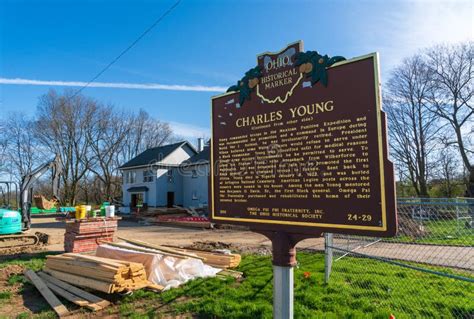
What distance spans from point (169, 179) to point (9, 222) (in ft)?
76.6

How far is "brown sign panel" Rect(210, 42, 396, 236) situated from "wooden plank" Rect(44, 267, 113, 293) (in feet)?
10.2

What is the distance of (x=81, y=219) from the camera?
11.5 meters

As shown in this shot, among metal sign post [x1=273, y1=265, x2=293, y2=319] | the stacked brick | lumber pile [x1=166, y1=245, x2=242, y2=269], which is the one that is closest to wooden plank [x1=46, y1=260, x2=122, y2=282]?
lumber pile [x1=166, y1=245, x2=242, y2=269]

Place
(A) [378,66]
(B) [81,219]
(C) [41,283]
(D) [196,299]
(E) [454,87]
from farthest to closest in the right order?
1. (E) [454,87]
2. (B) [81,219]
3. (C) [41,283]
4. (D) [196,299]
5. (A) [378,66]

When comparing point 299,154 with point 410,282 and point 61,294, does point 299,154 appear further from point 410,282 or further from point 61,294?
point 61,294

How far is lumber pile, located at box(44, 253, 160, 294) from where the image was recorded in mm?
6340

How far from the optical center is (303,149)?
3.79 metres

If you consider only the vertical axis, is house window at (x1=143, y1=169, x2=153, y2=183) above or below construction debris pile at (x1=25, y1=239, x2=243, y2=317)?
above

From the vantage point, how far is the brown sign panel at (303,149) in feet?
10.7

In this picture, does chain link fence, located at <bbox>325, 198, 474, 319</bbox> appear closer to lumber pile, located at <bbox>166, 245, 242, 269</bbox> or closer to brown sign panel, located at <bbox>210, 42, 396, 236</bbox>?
brown sign panel, located at <bbox>210, 42, 396, 236</bbox>

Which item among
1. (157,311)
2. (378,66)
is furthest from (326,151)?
(157,311)

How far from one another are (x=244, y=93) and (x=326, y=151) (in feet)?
4.77

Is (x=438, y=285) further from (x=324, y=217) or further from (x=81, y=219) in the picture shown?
(x=81, y=219)

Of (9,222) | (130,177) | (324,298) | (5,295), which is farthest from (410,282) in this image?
(130,177)
